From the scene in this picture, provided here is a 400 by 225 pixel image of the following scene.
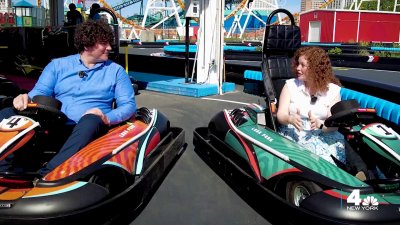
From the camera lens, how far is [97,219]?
6.46 feet

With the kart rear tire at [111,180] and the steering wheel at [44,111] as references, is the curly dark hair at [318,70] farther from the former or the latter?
the steering wheel at [44,111]

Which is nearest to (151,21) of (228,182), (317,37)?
(317,37)

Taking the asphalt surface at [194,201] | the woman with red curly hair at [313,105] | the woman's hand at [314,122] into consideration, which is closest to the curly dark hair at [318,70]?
the woman with red curly hair at [313,105]

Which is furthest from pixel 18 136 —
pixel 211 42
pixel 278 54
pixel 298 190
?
pixel 211 42

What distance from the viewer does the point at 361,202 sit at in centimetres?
190

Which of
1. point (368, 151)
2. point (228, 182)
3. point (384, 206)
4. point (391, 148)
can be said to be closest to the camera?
point (384, 206)

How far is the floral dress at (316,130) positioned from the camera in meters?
2.59

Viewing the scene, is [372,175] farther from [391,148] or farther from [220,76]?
[220,76]

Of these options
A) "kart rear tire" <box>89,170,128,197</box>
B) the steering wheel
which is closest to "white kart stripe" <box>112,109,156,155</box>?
"kart rear tire" <box>89,170,128,197</box>

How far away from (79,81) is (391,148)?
1.93 meters

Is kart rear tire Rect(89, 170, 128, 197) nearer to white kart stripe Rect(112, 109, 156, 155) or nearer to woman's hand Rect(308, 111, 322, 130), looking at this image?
white kart stripe Rect(112, 109, 156, 155)

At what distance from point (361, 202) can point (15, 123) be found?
1784 mm

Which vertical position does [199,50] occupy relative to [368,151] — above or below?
above

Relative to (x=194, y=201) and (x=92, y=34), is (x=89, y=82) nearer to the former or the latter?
(x=92, y=34)
